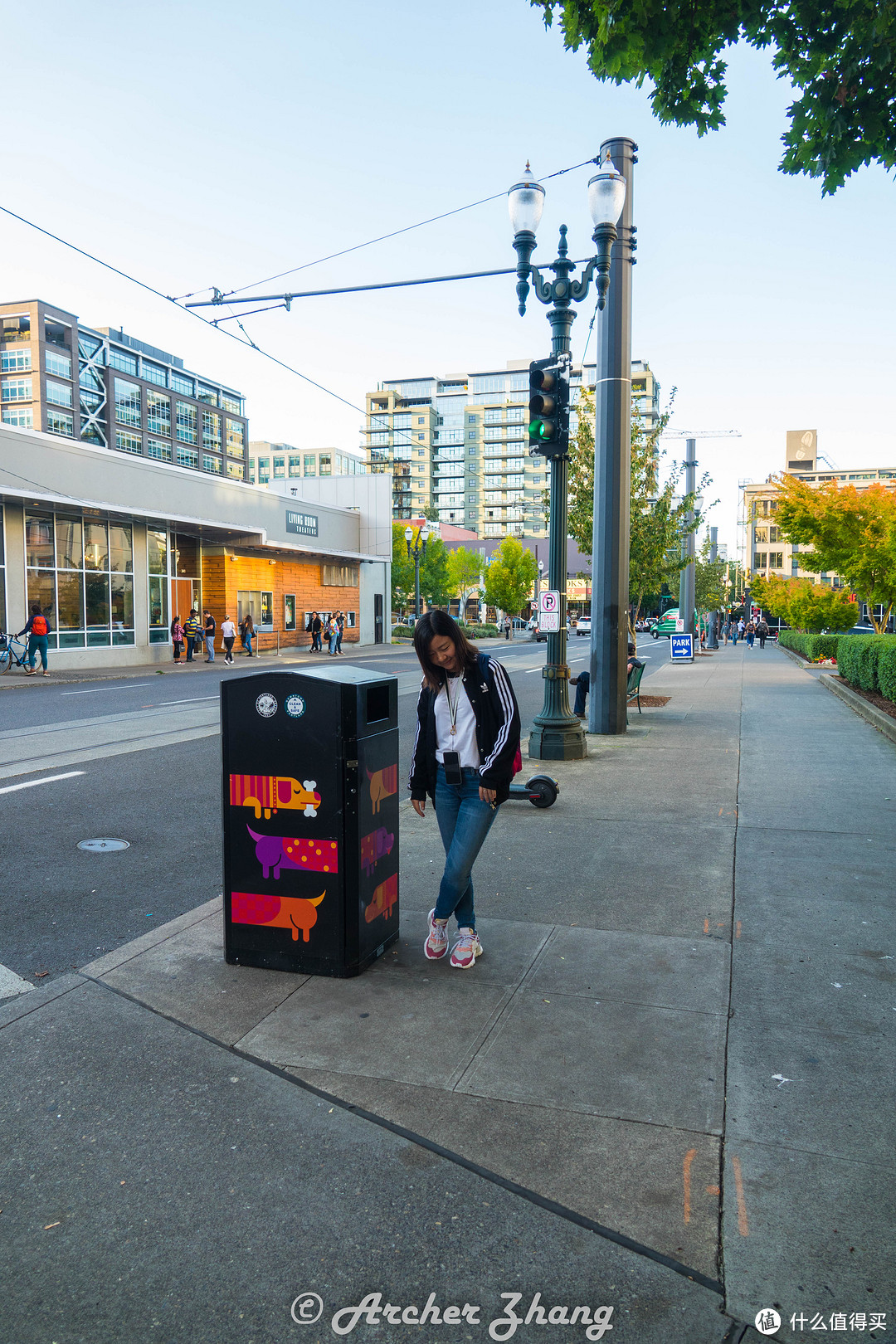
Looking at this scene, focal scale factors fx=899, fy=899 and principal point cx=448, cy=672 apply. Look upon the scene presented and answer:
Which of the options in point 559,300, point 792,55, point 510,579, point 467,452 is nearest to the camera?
point 792,55

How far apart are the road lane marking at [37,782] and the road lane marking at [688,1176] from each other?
292 inches

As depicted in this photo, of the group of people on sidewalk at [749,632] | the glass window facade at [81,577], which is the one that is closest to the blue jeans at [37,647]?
the glass window facade at [81,577]

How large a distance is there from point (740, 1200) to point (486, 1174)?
28.7 inches

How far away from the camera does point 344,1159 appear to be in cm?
274

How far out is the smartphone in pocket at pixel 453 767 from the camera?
4.20 m

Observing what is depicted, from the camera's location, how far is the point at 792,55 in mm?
5125

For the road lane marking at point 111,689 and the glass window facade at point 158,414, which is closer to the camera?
the road lane marking at point 111,689

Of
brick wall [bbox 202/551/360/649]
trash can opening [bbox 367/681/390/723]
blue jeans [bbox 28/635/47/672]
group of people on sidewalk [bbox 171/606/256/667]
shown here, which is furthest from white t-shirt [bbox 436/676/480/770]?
brick wall [bbox 202/551/360/649]

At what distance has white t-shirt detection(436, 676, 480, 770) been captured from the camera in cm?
419

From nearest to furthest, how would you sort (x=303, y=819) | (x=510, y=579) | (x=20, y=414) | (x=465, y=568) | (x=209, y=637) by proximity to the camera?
(x=303, y=819)
(x=209, y=637)
(x=510, y=579)
(x=20, y=414)
(x=465, y=568)

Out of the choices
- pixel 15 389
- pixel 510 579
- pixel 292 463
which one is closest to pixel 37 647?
pixel 510 579

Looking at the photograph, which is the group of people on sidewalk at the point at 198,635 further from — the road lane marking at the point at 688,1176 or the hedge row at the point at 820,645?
the road lane marking at the point at 688,1176

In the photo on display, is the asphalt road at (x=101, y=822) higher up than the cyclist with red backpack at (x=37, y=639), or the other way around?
the cyclist with red backpack at (x=37, y=639)

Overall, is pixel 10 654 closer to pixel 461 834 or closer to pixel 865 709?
pixel 865 709
